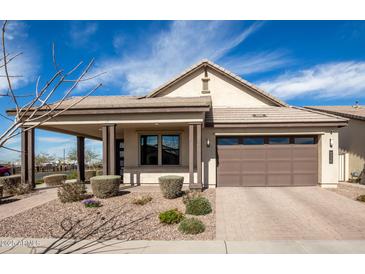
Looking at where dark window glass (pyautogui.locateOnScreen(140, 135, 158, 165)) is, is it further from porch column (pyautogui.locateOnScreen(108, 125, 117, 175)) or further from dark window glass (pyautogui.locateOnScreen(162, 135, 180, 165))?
porch column (pyautogui.locateOnScreen(108, 125, 117, 175))

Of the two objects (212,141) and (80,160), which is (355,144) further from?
(80,160)

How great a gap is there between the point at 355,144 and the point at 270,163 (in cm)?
649

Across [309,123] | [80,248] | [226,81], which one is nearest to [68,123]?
[80,248]

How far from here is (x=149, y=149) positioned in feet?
43.4

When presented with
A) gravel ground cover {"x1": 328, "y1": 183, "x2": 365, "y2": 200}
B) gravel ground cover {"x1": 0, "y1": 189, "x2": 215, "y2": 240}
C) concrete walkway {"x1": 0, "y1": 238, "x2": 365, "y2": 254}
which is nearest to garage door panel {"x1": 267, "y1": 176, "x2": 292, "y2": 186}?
gravel ground cover {"x1": 328, "y1": 183, "x2": 365, "y2": 200}

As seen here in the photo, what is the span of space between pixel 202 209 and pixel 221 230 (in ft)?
4.37

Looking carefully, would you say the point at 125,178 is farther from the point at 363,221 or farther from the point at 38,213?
the point at 363,221

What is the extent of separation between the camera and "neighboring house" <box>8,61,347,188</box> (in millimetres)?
10734

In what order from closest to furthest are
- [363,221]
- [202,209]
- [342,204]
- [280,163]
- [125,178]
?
[363,221] → [202,209] → [342,204] → [280,163] → [125,178]

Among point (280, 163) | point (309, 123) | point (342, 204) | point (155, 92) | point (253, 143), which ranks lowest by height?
point (342, 204)

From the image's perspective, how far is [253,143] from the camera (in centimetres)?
1210

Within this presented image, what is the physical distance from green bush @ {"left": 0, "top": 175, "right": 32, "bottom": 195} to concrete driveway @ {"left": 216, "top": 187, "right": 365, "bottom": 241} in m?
8.96

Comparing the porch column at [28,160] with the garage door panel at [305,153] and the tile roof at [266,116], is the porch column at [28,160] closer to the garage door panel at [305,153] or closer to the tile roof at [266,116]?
the tile roof at [266,116]

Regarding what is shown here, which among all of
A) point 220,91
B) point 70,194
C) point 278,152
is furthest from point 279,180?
point 70,194
